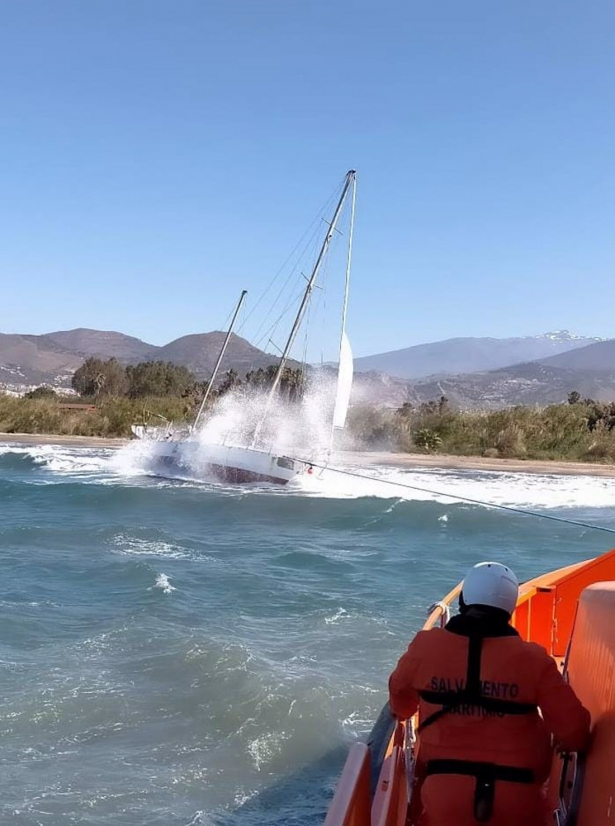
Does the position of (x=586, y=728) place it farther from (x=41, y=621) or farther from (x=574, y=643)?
(x=41, y=621)

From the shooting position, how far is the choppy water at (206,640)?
6.30 meters

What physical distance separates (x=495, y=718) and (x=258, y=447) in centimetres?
2566

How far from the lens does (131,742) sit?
6.93 meters

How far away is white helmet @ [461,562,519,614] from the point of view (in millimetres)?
3082

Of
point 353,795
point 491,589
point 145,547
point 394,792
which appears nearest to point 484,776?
point 491,589

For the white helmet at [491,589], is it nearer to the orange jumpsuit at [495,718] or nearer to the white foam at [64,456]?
the orange jumpsuit at [495,718]

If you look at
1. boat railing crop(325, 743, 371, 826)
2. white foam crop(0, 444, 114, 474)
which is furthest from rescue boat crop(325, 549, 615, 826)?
white foam crop(0, 444, 114, 474)

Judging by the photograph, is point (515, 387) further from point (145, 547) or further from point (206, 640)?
point (206, 640)

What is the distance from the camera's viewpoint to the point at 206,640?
30.7ft

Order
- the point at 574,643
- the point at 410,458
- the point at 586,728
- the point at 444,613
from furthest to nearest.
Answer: the point at 410,458 → the point at 444,613 → the point at 574,643 → the point at 586,728

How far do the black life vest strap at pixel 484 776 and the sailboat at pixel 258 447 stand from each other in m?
20.9

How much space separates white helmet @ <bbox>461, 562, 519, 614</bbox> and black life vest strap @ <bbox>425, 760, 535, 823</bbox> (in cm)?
51

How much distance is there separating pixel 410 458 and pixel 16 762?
2977 cm

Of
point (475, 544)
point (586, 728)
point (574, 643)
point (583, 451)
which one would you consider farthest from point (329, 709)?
point (583, 451)
